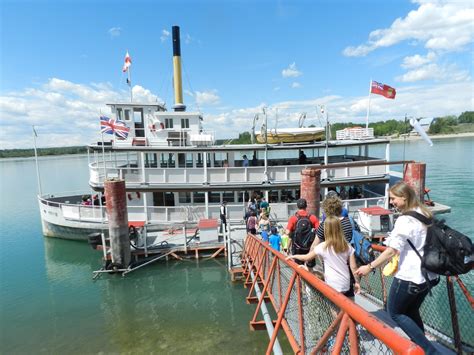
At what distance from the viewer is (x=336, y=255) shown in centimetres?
371

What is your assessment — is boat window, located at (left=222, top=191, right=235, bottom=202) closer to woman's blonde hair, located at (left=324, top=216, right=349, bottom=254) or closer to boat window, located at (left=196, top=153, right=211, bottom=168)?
boat window, located at (left=196, top=153, right=211, bottom=168)

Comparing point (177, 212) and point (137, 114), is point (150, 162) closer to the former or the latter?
point (137, 114)

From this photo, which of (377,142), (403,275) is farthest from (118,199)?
(377,142)

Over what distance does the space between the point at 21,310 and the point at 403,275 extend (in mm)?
15197

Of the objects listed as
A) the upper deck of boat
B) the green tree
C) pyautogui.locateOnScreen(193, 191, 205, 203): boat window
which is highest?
the green tree

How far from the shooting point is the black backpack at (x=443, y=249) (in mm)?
2543

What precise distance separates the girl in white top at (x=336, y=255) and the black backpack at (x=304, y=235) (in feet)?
5.33

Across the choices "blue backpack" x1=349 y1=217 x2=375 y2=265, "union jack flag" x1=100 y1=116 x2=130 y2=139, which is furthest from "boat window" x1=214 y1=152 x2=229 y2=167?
"blue backpack" x1=349 y1=217 x2=375 y2=265

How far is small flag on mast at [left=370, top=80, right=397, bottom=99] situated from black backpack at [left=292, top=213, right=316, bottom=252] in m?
16.9

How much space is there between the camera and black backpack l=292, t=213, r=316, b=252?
545 cm

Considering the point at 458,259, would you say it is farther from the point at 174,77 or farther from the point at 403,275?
the point at 174,77

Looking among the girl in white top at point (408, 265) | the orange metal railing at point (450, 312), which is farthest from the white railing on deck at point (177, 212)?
the girl in white top at point (408, 265)

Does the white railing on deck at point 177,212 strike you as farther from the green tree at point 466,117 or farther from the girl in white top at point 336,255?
the green tree at point 466,117

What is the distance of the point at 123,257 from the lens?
14.1 metres
